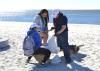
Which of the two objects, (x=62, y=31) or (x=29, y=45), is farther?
(x=62, y=31)

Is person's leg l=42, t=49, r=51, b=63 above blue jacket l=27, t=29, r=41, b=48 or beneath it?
beneath

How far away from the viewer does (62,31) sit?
9.57 m

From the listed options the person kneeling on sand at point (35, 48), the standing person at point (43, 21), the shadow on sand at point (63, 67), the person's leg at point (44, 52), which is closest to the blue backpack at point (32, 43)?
the person kneeling on sand at point (35, 48)

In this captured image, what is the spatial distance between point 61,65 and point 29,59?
978 mm

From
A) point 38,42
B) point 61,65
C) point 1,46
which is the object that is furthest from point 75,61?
point 1,46

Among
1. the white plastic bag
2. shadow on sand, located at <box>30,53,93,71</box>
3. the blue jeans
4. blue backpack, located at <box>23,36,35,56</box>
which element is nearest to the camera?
shadow on sand, located at <box>30,53,93,71</box>

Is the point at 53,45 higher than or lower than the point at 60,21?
lower

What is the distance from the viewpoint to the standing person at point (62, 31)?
9.47 metres

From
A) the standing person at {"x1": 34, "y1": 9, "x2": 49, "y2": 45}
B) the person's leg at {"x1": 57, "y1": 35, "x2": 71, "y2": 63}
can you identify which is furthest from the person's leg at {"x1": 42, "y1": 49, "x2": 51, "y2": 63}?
the standing person at {"x1": 34, "y1": 9, "x2": 49, "y2": 45}

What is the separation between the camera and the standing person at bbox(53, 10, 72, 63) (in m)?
9.47

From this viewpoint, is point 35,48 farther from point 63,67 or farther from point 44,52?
point 63,67

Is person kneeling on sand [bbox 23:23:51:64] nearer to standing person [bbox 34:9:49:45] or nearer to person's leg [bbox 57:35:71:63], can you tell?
person's leg [bbox 57:35:71:63]

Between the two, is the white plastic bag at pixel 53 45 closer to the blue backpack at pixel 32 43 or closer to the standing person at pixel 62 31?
the standing person at pixel 62 31

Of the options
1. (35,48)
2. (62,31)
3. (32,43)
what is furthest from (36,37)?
(62,31)
